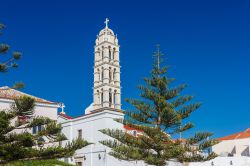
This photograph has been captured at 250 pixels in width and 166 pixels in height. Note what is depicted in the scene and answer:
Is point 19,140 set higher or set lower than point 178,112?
lower

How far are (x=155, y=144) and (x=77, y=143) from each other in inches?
199

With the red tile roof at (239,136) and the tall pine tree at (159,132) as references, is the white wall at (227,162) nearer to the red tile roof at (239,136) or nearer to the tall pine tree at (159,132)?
the red tile roof at (239,136)

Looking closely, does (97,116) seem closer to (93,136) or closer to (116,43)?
(93,136)

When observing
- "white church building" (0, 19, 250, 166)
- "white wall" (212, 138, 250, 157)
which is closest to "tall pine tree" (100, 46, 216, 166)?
"white church building" (0, 19, 250, 166)

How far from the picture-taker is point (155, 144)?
16.5 meters

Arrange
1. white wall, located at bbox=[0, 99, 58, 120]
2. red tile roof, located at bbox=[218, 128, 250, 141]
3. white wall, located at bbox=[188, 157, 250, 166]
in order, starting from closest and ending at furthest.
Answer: white wall, located at bbox=[0, 99, 58, 120]
white wall, located at bbox=[188, 157, 250, 166]
red tile roof, located at bbox=[218, 128, 250, 141]

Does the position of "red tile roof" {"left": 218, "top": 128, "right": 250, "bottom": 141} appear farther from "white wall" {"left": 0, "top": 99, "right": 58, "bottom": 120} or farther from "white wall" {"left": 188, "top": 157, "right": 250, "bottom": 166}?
"white wall" {"left": 0, "top": 99, "right": 58, "bottom": 120}

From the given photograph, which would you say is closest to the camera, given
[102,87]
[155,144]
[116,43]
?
[155,144]

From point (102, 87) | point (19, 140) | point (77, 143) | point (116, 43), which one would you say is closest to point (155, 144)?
point (77, 143)

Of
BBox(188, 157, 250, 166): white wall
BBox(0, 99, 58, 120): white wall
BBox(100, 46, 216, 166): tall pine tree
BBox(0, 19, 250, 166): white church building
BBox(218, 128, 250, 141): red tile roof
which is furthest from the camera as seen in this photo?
BBox(218, 128, 250, 141): red tile roof

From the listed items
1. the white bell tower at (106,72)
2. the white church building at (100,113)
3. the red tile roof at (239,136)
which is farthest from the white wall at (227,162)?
the white bell tower at (106,72)

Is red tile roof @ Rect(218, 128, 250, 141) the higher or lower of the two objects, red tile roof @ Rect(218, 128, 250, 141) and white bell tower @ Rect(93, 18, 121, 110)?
the lower

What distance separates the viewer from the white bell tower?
5534cm

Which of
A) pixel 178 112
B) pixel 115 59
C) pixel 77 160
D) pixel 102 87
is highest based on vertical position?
pixel 115 59
